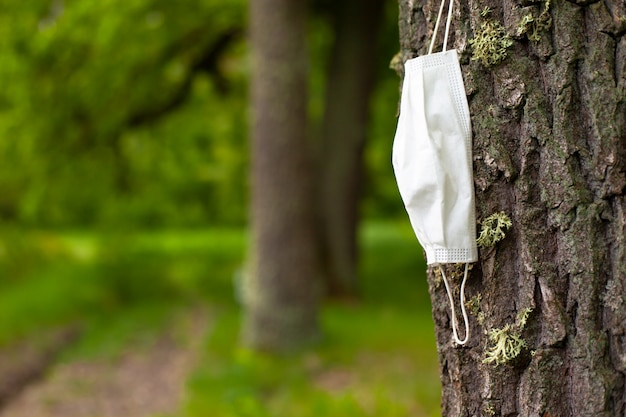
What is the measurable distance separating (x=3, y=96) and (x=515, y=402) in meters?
9.20

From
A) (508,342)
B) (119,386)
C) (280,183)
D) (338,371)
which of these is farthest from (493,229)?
(119,386)

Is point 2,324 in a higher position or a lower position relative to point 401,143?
lower

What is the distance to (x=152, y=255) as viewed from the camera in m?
15.8

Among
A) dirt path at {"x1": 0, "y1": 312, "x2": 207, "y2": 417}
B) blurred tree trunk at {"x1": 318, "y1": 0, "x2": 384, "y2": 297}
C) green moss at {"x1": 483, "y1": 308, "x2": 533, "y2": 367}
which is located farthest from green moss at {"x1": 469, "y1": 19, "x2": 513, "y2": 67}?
blurred tree trunk at {"x1": 318, "y1": 0, "x2": 384, "y2": 297}

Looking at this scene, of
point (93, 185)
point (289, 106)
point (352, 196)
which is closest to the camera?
point (289, 106)

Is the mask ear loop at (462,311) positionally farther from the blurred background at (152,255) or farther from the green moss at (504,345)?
the blurred background at (152,255)

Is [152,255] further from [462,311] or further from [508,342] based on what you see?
[508,342]

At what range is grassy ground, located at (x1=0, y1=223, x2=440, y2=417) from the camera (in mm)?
6285

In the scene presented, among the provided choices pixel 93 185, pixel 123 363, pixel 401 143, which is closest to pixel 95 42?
pixel 93 185

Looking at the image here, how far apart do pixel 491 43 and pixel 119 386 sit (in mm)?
6571

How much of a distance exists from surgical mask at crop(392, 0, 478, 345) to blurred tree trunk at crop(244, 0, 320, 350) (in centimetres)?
562

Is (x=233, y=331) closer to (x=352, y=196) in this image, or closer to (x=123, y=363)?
(x=123, y=363)

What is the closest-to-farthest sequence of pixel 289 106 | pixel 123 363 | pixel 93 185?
pixel 289 106, pixel 123 363, pixel 93 185

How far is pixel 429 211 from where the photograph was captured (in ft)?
6.93
